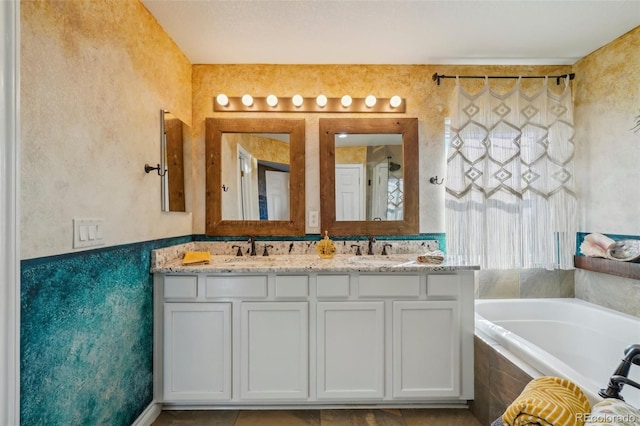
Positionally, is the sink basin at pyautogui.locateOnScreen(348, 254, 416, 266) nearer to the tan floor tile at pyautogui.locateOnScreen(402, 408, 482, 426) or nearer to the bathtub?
the bathtub

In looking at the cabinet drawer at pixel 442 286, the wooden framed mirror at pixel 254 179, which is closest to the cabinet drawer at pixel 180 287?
the wooden framed mirror at pixel 254 179

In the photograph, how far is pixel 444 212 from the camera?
101 inches

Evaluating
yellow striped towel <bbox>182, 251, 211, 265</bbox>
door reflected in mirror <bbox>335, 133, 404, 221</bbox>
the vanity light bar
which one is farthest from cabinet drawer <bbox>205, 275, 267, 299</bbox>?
the vanity light bar

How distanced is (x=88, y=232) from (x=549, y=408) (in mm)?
1849

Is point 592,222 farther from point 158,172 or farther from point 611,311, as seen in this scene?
point 158,172

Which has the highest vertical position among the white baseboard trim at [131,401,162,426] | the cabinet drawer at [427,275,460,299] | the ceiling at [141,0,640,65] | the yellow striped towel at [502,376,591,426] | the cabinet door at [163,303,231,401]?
the ceiling at [141,0,640,65]

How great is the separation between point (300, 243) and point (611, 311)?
2.23 metres

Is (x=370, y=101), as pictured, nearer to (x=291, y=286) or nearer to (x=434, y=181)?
(x=434, y=181)

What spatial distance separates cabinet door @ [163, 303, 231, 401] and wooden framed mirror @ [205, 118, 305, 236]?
2.35ft

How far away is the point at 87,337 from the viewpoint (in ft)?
4.59

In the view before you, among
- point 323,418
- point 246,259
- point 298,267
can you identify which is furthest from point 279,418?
point 246,259

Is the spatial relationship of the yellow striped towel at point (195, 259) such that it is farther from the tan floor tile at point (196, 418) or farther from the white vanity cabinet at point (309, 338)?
the tan floor tile at point (196, 418)

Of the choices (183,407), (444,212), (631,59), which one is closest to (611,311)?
(444,212)

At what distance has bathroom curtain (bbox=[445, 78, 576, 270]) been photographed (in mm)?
2469
